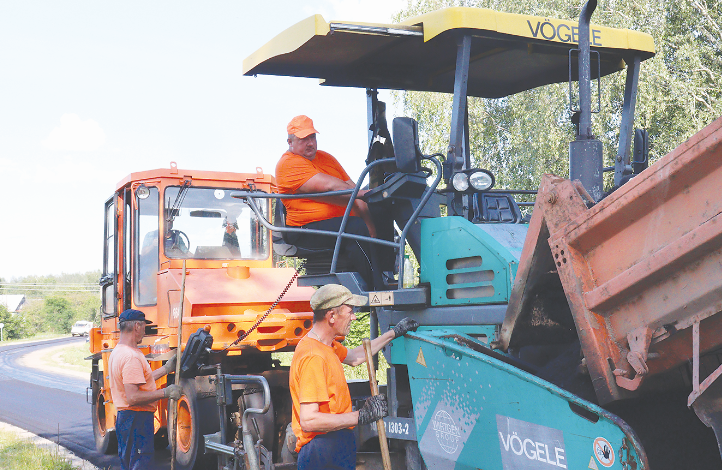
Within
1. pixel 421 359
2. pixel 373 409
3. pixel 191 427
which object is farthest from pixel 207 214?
pixel 373 409

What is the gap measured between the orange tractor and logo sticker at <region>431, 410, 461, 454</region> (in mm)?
2600

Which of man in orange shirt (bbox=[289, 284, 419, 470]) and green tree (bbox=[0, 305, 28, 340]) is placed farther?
green tree (bbox=[0, 305, 28, 340])

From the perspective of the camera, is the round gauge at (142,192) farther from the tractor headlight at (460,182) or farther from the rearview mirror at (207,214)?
the tractor headlight at (460,182)

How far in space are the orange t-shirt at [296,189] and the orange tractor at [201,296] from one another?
1.35m

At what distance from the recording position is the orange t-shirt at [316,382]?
3.36 m


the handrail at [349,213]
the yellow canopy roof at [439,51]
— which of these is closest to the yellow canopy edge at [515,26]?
the yellow canopy roof at [439,51]

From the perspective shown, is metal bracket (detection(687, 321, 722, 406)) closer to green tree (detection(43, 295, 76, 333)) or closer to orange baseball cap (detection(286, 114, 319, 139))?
orange baseball cap (detection(286, 114, 319, 139))

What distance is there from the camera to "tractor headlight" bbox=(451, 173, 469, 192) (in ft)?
14.2

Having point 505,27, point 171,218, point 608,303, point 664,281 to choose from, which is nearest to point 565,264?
point 608,303

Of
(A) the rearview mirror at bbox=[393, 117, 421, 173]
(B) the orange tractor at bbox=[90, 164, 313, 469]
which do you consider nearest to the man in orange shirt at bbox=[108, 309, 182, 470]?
(B) the orange tractor at bbox=[90, 164, 313, 469]

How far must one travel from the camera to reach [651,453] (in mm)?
3215

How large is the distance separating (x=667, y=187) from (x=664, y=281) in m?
0.37

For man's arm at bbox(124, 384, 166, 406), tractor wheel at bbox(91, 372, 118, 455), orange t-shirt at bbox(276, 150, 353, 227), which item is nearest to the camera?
orange t-shirt at bbox(276, 150, 353, 227)

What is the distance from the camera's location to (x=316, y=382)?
3367 millimetres
